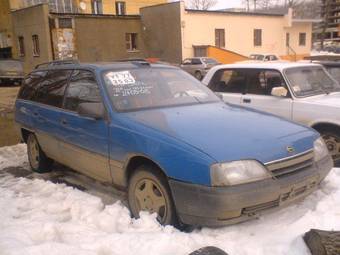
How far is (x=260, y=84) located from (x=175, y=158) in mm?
3851

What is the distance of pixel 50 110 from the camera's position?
19.2 feet

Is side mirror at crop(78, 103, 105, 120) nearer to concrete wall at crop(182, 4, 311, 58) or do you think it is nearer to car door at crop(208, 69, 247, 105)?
car door at crop(208, 69, 247, 105)

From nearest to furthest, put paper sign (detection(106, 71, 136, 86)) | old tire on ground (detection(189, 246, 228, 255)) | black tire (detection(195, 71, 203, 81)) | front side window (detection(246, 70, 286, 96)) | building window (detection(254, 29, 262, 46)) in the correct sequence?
old tire on ground (detection(189, 246, 228, 255)), paper sign (detection(106, 71, 136, 86)), front side window (detection(246, 70, 286, 96)), black tire (detection(195, 71, 203, 81)), building window (detection(254, 29, 262, 46))

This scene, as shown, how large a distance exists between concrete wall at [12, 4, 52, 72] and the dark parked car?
164 inches

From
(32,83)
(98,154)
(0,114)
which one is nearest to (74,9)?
(0,114)

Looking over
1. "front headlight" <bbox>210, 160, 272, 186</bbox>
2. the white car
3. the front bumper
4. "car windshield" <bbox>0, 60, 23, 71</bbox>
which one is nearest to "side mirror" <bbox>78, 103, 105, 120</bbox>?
the front bumper

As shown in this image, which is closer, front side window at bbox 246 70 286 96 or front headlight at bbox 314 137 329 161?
front headlight at bbox 314 137 329 161

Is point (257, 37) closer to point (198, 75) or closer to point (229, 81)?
point (198, 75)

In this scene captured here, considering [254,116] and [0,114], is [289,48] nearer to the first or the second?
[0,114]

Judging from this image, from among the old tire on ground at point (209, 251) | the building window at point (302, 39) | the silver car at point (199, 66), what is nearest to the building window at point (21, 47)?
the silver car at point (199, 66)

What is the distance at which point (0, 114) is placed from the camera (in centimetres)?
1502

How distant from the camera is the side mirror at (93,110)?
4.63 m

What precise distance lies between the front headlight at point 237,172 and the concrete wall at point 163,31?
31.8m

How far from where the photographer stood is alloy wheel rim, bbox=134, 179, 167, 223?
158 inches
